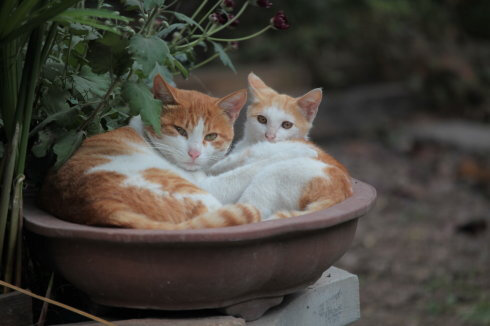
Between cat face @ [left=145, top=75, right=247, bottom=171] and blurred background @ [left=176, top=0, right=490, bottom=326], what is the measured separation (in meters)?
2.04

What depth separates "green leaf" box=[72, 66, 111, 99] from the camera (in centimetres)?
153

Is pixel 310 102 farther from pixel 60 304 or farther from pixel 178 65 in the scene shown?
pixel 60 304

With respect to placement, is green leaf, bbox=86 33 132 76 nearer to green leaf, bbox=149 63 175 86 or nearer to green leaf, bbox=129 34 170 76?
green leaf, bbox=129 34 170 76

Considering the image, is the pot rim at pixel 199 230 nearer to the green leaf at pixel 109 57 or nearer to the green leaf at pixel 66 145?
the green leaf at pixel 66 145

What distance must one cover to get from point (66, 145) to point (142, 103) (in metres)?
0.23

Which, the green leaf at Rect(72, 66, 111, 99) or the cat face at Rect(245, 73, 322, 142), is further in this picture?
the cat face at Rect(245, 73, 322, 142)

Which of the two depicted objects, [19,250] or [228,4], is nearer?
[19,250]

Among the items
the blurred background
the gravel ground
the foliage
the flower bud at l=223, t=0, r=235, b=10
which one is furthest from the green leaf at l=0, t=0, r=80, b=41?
the blurred background

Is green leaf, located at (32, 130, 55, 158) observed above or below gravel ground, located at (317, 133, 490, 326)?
above

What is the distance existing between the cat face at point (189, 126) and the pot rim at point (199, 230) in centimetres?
36

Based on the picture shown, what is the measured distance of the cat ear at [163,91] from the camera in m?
1.50

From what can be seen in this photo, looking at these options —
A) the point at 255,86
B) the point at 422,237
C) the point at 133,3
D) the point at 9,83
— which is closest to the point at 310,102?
the point at 255,86

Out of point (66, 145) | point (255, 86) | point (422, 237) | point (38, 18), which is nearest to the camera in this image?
point (38, 18)

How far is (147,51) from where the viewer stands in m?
1.22
